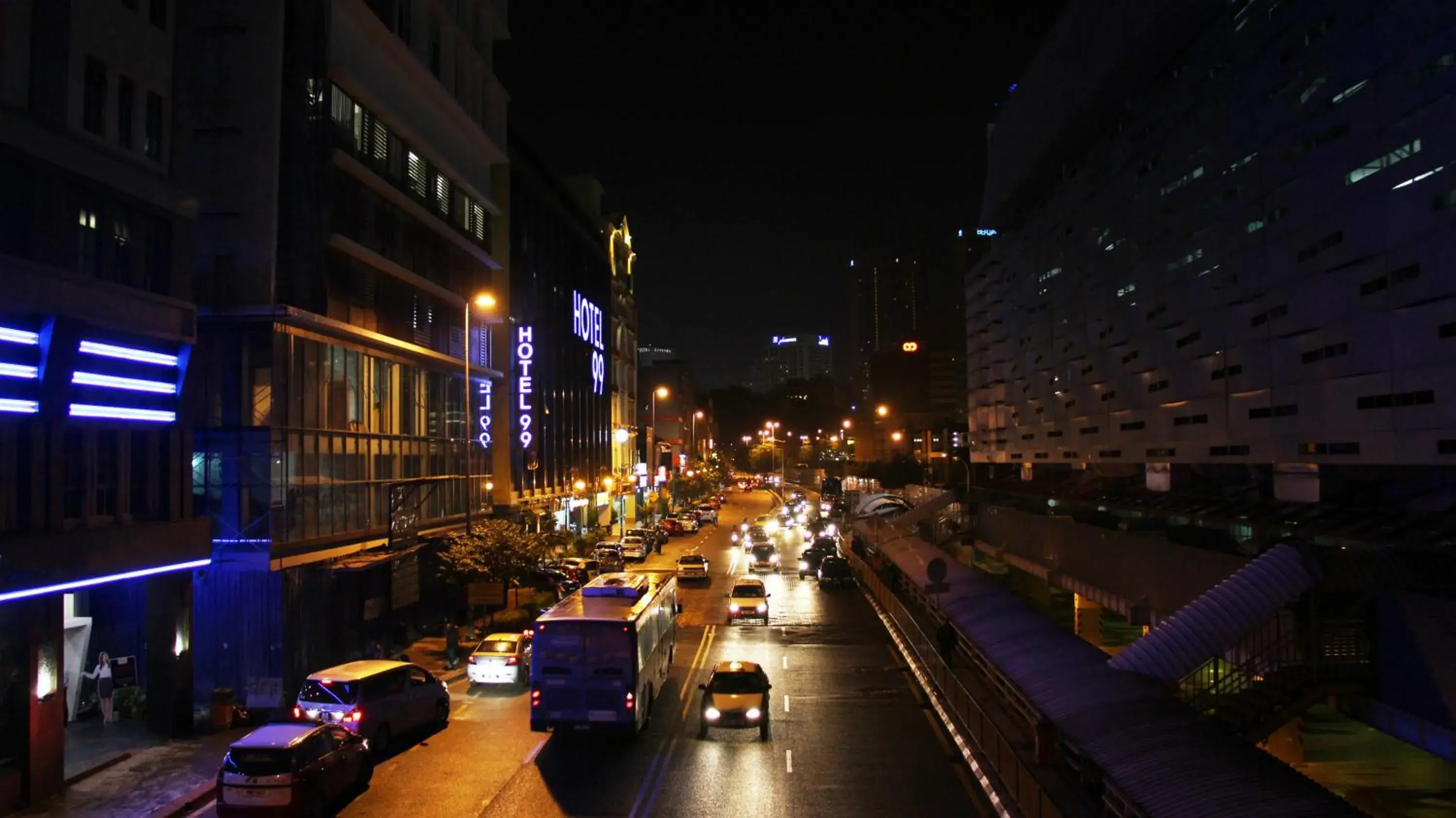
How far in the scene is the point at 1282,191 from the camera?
2880cm

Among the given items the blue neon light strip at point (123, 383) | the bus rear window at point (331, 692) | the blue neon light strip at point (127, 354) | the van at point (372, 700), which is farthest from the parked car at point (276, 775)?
the blue neon light strip at point (127, 354)

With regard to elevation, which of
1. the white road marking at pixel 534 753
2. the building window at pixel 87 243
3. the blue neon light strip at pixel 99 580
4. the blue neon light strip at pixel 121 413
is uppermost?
the building window at pixel 87 243

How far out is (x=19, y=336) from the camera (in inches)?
675

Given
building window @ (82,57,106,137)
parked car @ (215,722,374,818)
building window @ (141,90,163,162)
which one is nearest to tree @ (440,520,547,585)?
building window @ (141,90,163,162)

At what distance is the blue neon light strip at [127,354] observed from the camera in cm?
1869

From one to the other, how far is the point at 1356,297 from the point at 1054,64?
117 ft

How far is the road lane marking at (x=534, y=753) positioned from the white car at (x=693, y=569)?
30.5 meters

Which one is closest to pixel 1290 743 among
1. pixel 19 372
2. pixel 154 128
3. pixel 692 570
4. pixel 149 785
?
pixel 149 785

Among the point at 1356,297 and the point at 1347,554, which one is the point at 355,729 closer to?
the point at 1347,554

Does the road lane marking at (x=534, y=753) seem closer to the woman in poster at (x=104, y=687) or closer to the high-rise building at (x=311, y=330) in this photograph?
the high-rise building at (x=311, y=330)

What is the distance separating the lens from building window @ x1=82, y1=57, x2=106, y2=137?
1911cm

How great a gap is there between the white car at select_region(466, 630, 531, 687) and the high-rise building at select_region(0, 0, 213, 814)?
6.58 m

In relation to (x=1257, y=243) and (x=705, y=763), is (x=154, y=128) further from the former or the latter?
(x=1257, y=243)

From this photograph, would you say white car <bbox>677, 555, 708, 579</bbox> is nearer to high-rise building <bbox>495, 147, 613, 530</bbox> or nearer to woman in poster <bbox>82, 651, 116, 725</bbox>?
high-rise building <bbox>495, 147, 613, 530</bbox>
